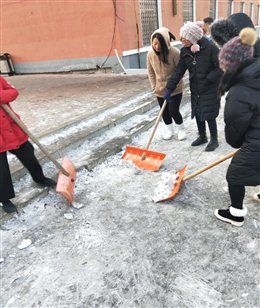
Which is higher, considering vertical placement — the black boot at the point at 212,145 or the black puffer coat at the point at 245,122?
the black puffer coat at the point at 245,122

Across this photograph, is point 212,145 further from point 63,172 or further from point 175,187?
point 63,172

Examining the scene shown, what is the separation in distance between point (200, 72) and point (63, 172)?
202cm

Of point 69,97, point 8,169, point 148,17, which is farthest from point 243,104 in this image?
point 148,17

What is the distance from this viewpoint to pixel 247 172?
2.28m

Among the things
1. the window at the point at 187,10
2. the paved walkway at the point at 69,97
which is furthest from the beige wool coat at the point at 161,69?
the window at the point at 187,10

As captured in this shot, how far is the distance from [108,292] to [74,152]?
2434 millimetres

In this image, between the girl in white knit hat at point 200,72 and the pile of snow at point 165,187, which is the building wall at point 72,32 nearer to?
the girl in white knit hat at point 200,72

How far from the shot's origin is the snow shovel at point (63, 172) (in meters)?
2.74

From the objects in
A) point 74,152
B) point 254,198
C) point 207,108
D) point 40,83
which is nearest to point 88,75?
point 40,83

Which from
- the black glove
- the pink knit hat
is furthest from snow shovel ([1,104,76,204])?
the pink knit hat

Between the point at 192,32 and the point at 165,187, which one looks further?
the point at 192,32

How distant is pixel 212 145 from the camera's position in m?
3.94

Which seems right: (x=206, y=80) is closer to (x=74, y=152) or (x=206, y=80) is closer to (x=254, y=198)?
(x=254, y=198)

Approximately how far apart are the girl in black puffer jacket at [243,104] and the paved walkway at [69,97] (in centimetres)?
304
